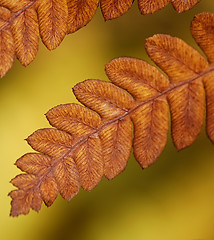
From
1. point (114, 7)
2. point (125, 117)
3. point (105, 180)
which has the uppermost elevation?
point (114, 7)

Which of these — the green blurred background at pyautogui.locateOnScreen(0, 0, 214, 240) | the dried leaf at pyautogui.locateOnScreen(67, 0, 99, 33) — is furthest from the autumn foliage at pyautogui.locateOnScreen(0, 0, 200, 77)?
the green blurred background at pyautogui.locateOnScreen(0, 0, 214, 240)

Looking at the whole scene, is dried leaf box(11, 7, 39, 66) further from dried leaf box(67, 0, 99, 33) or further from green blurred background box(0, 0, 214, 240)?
green blurred background box(0, 0, 214, 240)

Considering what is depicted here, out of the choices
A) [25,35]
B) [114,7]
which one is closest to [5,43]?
[25,35]

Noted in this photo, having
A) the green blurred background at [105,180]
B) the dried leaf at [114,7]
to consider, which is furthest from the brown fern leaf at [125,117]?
the green blurred background at [105,180]

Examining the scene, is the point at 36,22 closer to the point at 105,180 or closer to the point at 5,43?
the point at 5,43

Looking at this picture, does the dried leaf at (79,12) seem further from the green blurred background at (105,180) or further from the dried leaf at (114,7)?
the green blurred background at (105,180)

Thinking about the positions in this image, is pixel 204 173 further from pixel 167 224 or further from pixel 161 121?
pixel 161 121
